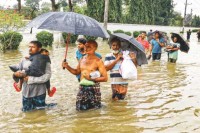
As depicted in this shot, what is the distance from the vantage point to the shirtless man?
6.15m

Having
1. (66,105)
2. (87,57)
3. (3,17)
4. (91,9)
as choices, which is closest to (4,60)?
(3,17)

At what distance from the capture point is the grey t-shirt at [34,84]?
620 cm

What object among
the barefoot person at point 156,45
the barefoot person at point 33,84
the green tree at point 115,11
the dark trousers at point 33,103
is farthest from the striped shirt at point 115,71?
the green tree at point 115,11

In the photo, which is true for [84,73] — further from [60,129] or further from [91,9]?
[91,9]

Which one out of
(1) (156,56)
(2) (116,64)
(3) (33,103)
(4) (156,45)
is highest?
(4) (156,45)

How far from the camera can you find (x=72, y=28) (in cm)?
571

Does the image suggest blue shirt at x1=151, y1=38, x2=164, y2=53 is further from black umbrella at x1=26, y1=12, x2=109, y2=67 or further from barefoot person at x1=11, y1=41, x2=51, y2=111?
barefoot person at x1=11, y1=41, x2=51, y2=111

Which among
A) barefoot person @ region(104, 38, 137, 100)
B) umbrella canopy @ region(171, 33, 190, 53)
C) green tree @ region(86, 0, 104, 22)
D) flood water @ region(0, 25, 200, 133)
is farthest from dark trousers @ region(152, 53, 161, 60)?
green tree @ region(86, 0, 104, 22)

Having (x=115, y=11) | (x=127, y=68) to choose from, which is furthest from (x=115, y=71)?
(x=115, y=11)

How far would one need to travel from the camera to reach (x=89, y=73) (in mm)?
6164

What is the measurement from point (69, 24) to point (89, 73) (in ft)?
3.13

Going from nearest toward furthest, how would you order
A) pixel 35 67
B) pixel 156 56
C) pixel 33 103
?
1. pixel 35 67
2. pixel 33 103
3. pixel 156 56

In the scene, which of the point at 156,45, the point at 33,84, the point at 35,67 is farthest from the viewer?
the point at 156,45

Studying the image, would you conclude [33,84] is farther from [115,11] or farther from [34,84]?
[115,11]
